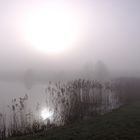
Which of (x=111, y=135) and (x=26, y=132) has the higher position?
(x=111, y=135)

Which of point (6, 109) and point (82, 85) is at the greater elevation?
point (82, 85)

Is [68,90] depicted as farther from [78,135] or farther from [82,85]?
[78,135]

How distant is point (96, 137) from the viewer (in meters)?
5.29

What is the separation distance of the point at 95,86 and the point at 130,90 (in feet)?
11.2

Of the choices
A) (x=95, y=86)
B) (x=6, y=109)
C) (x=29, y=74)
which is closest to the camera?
(x=6, y=109)

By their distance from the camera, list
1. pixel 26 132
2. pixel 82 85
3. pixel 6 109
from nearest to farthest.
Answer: pixel 26 132 → pixel 6 109 → pixel 82 85

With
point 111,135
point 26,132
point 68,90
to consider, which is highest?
point 68,90

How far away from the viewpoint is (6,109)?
10.7m

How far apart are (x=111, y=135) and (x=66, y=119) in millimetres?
3549

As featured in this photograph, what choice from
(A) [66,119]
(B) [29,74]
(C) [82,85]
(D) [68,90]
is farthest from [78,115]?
(B) [29,74]

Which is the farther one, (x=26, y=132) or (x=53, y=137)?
(x=26, y=132)

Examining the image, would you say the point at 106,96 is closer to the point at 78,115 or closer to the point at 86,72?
the point at 78,115

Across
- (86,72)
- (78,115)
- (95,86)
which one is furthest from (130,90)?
(86,72)

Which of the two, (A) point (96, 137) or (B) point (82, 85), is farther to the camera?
(B) point (82, 85)
